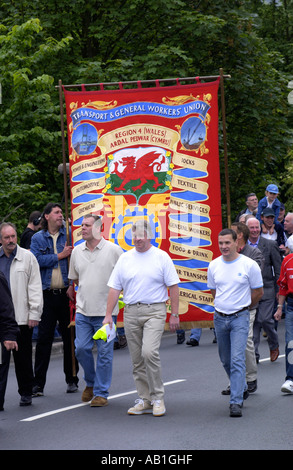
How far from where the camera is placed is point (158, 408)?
9539 mm

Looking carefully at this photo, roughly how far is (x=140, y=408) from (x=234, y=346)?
1.12m

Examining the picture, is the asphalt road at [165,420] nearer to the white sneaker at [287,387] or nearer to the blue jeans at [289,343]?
the white sneaker at [287,387]

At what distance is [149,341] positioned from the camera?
9.59 meters

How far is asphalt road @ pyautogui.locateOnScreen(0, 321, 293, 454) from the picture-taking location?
8055 millimetres

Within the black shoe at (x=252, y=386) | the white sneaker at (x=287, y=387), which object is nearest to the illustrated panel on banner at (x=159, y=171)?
the black shoe at (x=252, y=386)

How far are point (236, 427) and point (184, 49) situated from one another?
1825 centimetres

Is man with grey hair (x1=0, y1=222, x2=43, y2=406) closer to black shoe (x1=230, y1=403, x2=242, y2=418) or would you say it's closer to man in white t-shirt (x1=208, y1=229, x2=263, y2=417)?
man in white t-shirt (x1=208, y1=229, x2=263, y2=417)

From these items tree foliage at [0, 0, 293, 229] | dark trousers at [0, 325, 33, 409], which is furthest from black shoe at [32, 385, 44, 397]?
tree foliage at [0, 0, 293, 229]

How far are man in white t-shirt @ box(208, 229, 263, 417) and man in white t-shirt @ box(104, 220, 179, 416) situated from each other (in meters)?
0.46

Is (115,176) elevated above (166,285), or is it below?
above

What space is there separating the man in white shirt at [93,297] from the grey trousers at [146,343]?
43 cm

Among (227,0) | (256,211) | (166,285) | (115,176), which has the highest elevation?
(227,0)
